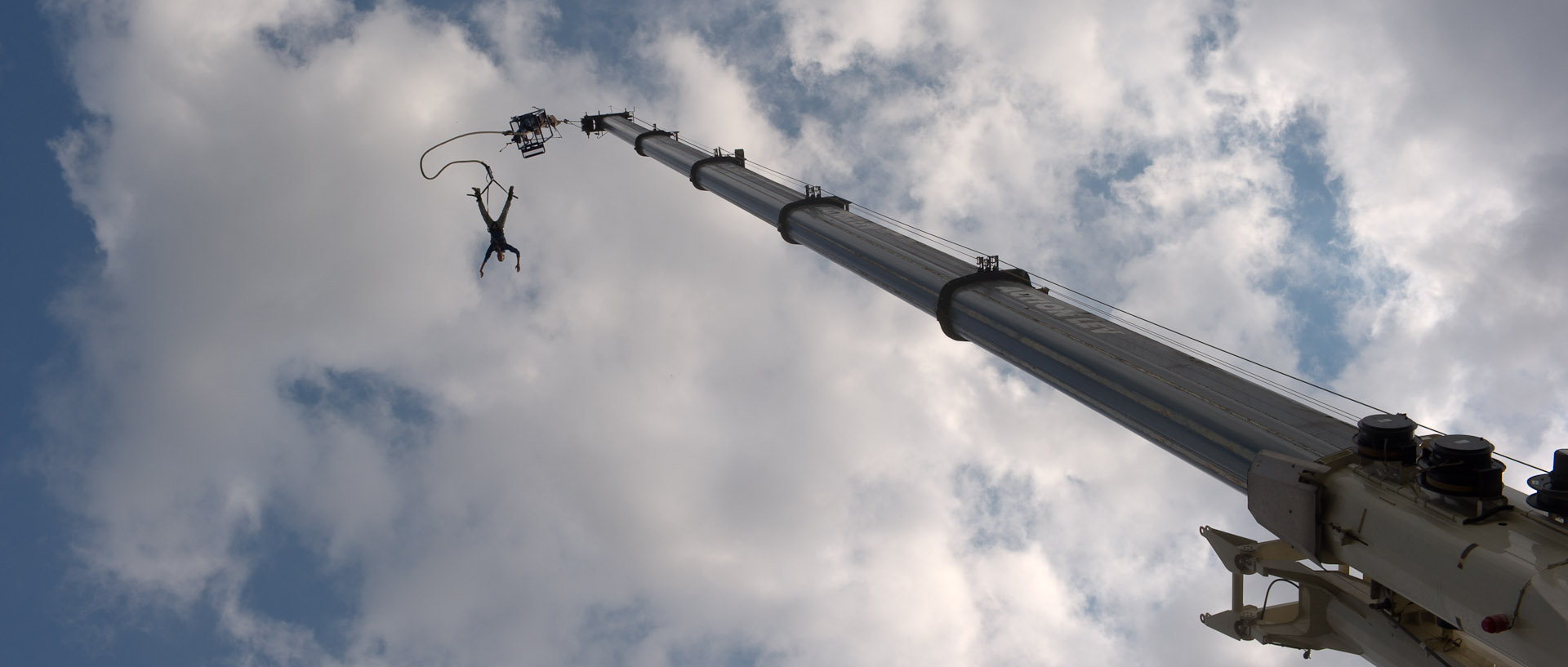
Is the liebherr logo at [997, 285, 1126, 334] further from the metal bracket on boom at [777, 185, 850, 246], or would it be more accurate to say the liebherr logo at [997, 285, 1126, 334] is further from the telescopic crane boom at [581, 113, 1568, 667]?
the metal bracket on boom at [777, 185, 850, 246]

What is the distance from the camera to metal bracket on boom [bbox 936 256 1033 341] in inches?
578

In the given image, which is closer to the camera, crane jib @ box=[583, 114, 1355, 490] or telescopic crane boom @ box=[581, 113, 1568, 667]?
telescopic crane boom @ box=[581, 113, 1568, 667]

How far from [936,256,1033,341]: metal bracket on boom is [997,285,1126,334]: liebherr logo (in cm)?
30

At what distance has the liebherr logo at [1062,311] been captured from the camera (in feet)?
38.7

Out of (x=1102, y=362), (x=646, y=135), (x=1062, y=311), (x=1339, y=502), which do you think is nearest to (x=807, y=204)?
(x=1062, y=311)

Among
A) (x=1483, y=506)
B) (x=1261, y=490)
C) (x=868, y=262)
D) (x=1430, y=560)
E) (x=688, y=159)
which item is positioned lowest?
(x=1430, y=560)

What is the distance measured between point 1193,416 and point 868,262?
918 centimetres

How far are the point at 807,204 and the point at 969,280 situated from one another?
26.6ft

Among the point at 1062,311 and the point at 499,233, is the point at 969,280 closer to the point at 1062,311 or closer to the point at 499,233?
the point at 1062,311

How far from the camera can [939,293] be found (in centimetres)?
1494

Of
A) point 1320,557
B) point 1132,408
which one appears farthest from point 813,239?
point 1320,557

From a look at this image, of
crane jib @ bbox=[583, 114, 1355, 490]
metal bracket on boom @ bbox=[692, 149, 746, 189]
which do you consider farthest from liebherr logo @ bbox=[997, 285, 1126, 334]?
metal bracket on boom @ bbox=[692, 149, 746, 189]

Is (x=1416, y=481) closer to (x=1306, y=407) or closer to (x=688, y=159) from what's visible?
(x=1306, y=407)

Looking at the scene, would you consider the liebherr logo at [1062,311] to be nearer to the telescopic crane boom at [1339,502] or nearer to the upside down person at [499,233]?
the telescopic crane boom at [1339,502]
